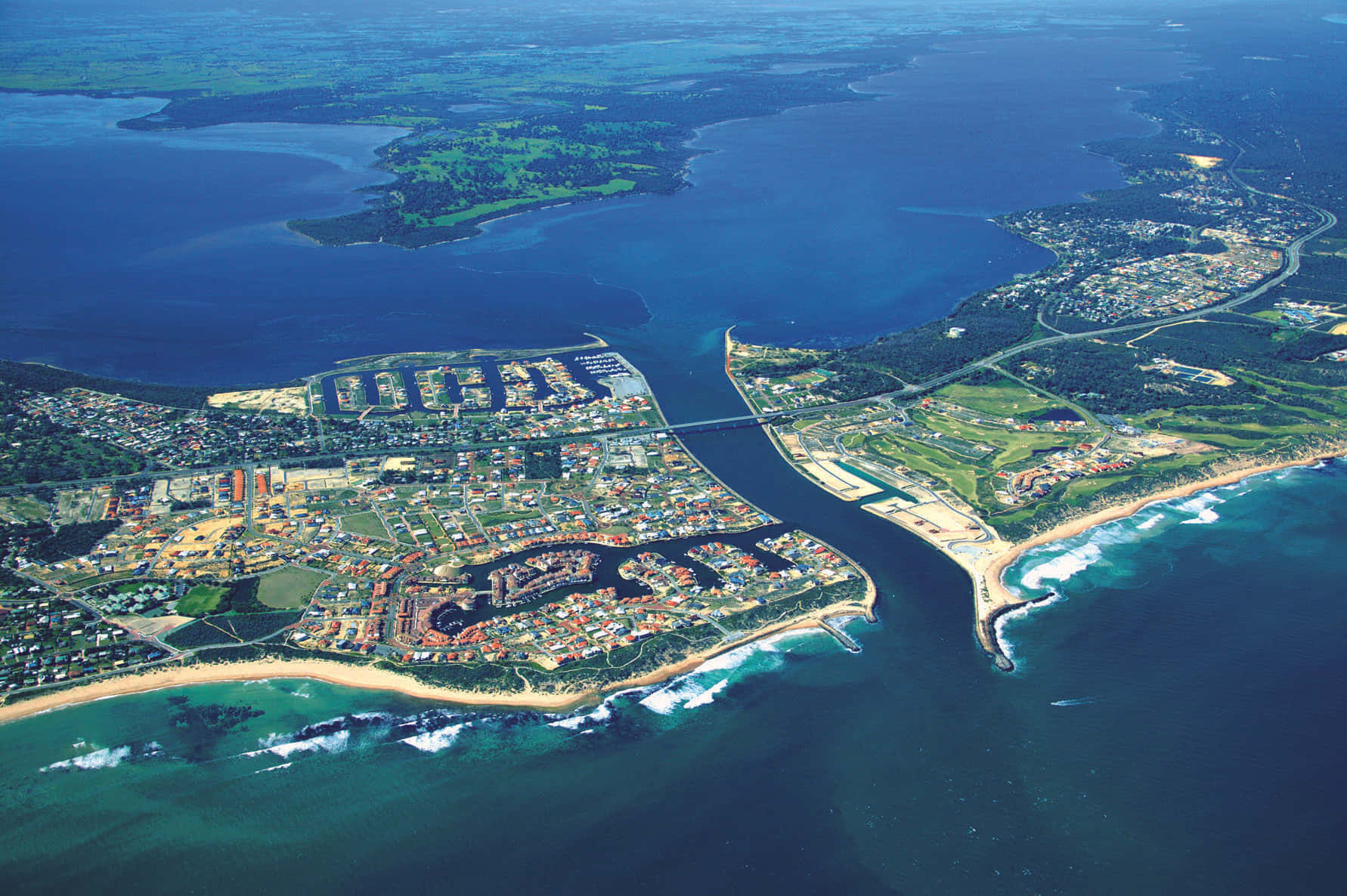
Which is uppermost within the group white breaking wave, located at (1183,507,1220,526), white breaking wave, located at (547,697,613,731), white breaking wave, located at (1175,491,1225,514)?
white breaking wave, located at (1175,491,1225,514)

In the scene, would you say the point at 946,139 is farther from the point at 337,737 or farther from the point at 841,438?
the point at 337,737

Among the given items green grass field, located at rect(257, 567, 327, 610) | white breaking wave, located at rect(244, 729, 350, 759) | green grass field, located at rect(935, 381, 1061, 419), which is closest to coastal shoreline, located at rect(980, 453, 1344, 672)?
green grass field, located at rect(935, 381, 1061, 419)

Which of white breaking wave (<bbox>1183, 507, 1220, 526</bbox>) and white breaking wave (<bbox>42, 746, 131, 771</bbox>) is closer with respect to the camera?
white breaking wave (<bbox>42, 746, 131, 771</bbox>)

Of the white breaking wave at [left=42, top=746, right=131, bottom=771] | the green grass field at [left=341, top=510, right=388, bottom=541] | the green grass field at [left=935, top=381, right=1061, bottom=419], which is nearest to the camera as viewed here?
the white breaking wave at [left=42, top=746, right=131, bottom=771]

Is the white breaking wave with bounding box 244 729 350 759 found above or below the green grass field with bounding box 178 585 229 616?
below

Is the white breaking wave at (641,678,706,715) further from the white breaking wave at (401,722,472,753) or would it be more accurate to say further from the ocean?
the white breaking wave at (401,722,472,753)

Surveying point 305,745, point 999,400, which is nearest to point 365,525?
point 305,745

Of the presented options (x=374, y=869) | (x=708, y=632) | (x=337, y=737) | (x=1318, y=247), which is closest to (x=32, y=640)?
(x=337, y=737)
